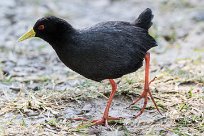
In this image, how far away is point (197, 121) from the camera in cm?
519

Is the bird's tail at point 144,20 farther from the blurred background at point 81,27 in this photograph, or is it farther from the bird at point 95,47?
the blurred background at point 81,27

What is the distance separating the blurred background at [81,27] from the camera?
632 cm

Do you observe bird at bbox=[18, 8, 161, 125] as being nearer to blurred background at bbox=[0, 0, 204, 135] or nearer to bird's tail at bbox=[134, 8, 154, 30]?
bird's tail at bbox=[134, 8, 154, 30]

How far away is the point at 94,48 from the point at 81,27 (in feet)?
13.5

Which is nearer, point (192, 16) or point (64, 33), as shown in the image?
point (64, 33)

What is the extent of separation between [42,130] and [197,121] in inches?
56.4

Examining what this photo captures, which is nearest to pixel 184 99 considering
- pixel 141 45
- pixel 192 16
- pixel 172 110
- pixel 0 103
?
pixel 172 110

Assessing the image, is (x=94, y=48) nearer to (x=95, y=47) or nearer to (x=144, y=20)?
(x=95, y=47)

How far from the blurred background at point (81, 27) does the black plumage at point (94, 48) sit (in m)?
0.61

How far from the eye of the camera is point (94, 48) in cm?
492

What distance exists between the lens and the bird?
4.91 metres

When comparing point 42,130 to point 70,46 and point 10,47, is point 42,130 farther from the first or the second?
point 10,47

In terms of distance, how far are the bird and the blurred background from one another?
1.97 feet

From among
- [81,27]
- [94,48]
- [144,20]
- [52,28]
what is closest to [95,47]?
[94,48]
